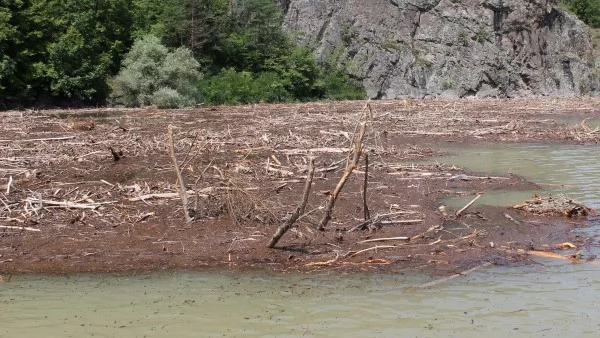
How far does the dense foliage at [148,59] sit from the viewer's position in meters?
38.1

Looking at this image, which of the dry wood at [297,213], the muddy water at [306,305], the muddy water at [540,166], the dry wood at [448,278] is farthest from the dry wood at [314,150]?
the muddy water at [306,305]

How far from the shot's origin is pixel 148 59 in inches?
1481

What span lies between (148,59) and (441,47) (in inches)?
1282

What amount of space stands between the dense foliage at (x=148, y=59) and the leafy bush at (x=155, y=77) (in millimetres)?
74

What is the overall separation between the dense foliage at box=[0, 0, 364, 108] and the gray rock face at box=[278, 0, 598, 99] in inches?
157

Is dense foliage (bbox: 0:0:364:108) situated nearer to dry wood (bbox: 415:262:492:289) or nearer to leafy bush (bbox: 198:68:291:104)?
leafy bush (bbox: 198:68:291:104)

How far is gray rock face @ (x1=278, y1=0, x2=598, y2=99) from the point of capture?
58066 millimetres

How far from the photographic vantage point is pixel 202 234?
366 inches

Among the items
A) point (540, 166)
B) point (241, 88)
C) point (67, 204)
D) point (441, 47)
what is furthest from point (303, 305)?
point (441, 47)

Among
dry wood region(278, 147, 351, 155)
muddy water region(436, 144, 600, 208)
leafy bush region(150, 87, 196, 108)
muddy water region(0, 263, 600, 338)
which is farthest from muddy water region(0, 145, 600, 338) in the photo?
leafy bush region(150, 87, 196, 108)

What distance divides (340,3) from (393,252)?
55.3 m

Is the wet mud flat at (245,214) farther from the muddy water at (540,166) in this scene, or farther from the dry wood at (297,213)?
the muddy water at (540,166)

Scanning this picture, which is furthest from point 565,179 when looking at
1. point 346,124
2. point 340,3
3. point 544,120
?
point 340,3

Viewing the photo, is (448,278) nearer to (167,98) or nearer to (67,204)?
(67,204)
